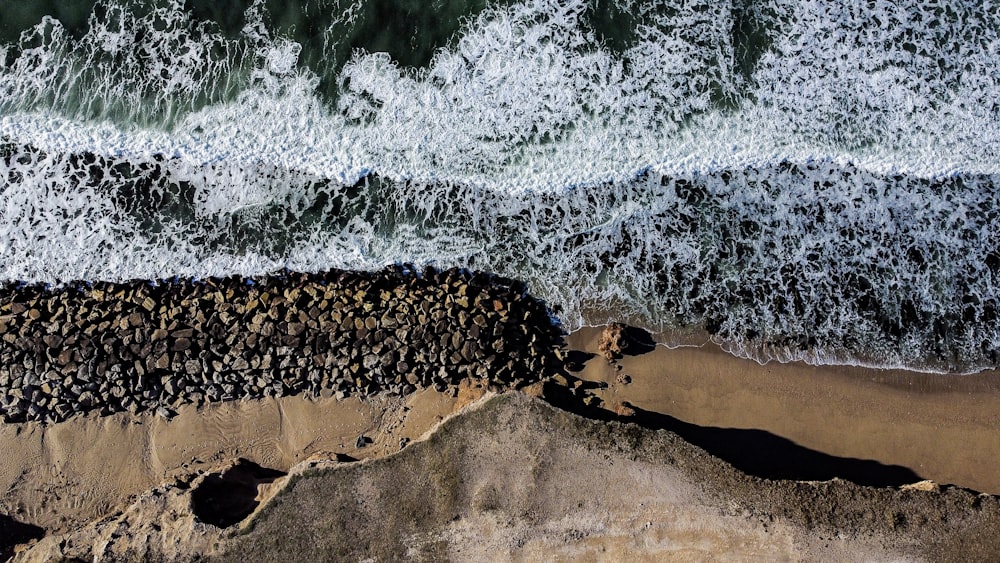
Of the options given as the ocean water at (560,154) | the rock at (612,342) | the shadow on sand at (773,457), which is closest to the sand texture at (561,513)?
the shadow on sand at (773,457)

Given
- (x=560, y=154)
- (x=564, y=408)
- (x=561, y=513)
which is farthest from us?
(x=560, y=154)

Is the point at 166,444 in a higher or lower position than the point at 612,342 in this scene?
lower

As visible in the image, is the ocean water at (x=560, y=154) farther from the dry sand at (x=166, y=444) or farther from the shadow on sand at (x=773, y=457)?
the dry sand at (x=166, y=444)

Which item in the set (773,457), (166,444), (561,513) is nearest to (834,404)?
(773,457)

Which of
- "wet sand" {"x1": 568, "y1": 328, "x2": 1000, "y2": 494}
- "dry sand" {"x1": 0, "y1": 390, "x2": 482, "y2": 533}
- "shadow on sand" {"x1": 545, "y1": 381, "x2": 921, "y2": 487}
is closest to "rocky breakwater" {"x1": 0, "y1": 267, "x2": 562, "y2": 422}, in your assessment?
"dry sand" {"x1": 0, "y1": 390, "x2": 482, "y2": 533}

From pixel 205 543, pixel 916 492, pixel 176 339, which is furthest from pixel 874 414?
pixel 176 339

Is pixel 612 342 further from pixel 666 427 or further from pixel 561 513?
pixel 561 513

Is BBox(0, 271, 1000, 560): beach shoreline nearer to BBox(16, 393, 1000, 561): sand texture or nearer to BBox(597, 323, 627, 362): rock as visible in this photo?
BBox(597, 323, 627, 362): rock
